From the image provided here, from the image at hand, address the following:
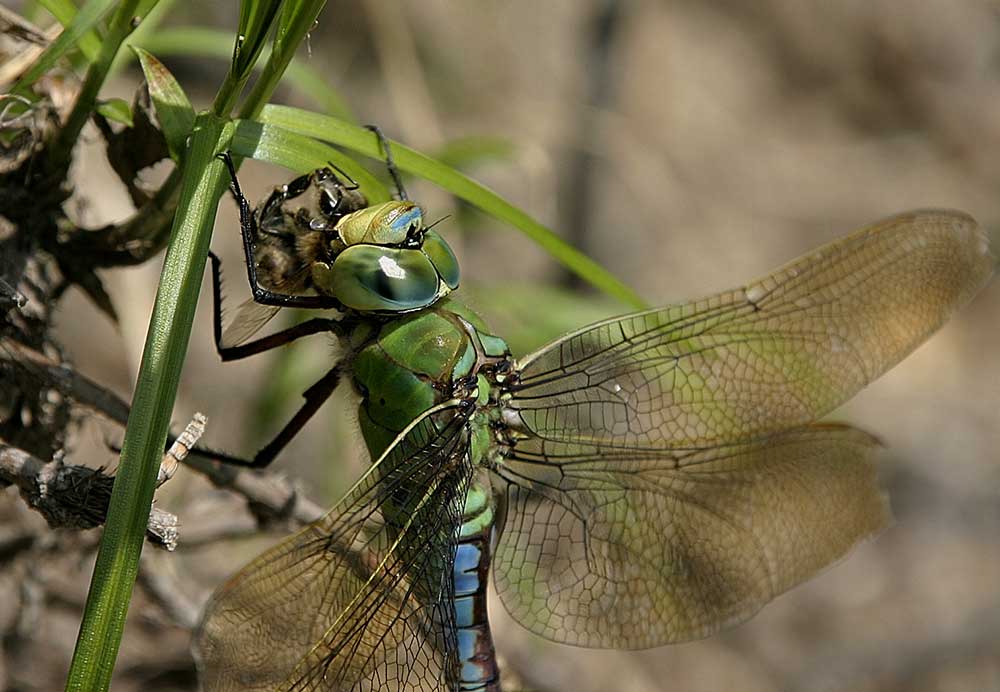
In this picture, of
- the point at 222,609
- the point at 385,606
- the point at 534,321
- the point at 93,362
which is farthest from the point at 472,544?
the point at 93,362

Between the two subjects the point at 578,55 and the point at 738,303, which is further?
the point at 578,55

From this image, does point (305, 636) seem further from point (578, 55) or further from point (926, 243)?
point (578, 55)

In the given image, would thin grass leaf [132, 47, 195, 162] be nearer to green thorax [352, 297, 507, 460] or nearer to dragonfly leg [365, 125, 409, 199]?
dragonfly leg [365, 125, 409, 199]

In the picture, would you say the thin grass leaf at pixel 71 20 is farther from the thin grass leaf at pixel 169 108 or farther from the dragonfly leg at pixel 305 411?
the dragonfly leg at pixel 305 411

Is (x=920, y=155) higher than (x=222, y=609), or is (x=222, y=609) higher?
(x=920, y=155)

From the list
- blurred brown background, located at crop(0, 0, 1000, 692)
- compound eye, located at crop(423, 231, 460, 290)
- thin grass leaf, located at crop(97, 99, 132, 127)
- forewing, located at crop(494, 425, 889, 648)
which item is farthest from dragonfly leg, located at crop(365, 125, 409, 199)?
blurred brown background, located at crop(0, 0, 1000, 692)

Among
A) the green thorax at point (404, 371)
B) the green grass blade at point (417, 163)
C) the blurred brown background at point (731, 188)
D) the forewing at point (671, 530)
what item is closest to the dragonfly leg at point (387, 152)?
the green grass blade at point (417, 163)
